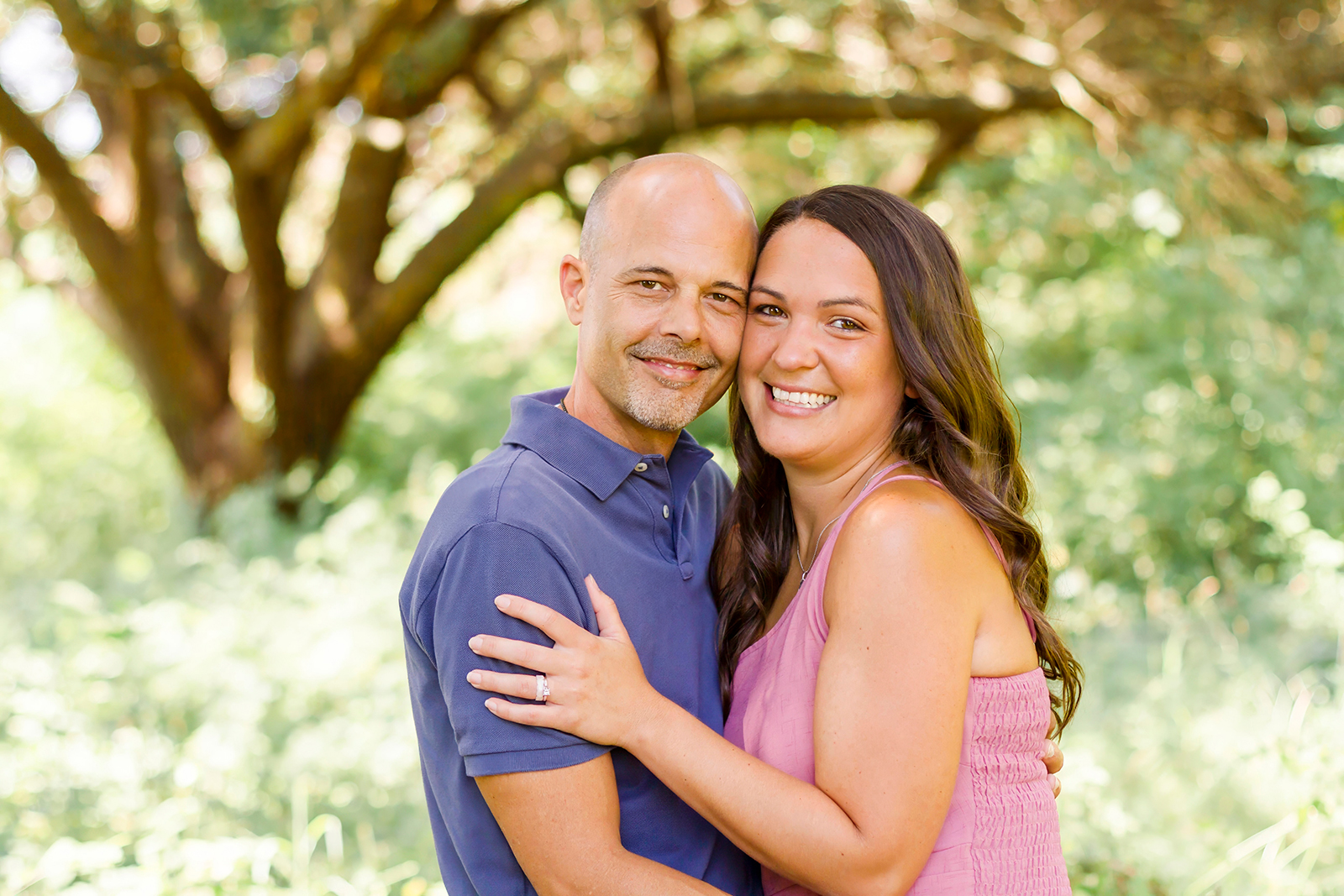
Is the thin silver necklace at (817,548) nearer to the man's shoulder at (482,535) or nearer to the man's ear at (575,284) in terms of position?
the man's shoulder at (482,535)

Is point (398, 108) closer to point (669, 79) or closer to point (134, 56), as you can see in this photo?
point (134, 56)

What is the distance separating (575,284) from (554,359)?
7.84 m

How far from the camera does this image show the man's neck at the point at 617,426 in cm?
237

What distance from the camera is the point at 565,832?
5.92 feet

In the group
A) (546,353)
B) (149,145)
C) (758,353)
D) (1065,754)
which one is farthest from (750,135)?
(758,353)

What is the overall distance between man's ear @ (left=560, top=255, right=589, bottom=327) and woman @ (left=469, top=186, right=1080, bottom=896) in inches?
15.9

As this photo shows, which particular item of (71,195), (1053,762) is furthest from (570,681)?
(71,195)

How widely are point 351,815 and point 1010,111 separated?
21.3 ft

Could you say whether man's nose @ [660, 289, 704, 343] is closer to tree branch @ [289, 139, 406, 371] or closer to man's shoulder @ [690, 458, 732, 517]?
man's shoulder @ [690, 458, 732, 517]

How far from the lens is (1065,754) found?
155 inches

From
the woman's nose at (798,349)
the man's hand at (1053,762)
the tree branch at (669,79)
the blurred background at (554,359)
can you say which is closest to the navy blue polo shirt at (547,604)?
the woman's nose at (798,349)

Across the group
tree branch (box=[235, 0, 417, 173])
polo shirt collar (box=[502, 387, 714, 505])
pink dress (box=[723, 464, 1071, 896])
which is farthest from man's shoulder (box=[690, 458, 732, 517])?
tree branch (box=[235, 0, 417, 173])

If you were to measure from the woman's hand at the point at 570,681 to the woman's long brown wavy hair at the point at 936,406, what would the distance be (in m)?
0.49

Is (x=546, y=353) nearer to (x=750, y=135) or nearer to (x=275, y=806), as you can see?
(x=750, y=135)
